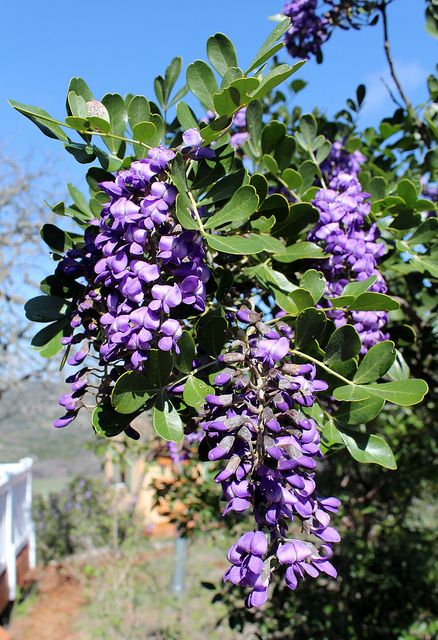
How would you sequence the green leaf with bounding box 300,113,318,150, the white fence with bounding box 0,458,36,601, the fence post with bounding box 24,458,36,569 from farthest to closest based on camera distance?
the fence post with bounding box 24,458,36,569
the white fence with bounding box 0,458,36,601
the green leaf with bounding box 300,113,318,150

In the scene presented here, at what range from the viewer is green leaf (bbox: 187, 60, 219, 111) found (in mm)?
1041

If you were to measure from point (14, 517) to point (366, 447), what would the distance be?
8.27m

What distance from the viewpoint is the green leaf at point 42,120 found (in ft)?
3.02

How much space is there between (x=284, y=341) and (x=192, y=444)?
203 centimetres

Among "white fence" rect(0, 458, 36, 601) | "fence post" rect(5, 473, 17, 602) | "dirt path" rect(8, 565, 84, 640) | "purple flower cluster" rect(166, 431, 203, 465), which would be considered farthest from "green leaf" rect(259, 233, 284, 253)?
"fence post" rect(5, 473, 17, 602)

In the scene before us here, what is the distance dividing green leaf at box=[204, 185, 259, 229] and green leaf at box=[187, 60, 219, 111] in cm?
17

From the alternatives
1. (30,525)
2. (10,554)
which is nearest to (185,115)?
(10,554)

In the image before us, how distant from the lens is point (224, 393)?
933 mm

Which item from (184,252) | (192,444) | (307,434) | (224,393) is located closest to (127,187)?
(184,252)

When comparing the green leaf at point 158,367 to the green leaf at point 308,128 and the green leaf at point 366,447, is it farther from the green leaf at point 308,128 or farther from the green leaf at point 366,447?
the green leaf at point 308,128

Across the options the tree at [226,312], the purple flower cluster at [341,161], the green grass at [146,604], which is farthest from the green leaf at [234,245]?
the green grass at [146,604]

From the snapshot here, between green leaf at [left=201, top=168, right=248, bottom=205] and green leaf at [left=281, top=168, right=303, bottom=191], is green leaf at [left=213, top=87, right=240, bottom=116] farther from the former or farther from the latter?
green leaf at [left=281, top=168, right=303, bottom=191]

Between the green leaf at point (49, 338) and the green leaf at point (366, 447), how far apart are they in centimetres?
54

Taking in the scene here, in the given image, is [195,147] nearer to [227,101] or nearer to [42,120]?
[227,101]
